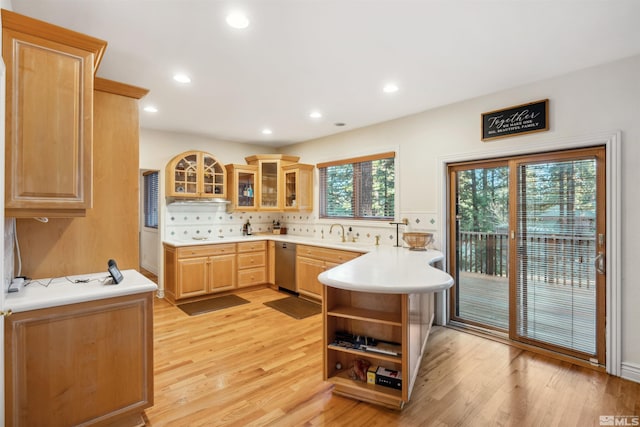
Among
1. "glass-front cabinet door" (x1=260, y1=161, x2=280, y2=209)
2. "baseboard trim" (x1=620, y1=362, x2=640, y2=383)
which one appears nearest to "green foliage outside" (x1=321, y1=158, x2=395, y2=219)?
"glass-front cabinet door" (x1=260, y1=161, x2=280, y2=209)

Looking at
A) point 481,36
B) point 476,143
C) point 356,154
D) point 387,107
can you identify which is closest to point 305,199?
point 356,154

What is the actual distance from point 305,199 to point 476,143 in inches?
109

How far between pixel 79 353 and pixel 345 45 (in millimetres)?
2590

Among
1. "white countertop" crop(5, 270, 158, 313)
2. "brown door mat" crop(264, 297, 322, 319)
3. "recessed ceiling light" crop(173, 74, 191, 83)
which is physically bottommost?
"brown door mat" crop(264, 297, 322, 319)

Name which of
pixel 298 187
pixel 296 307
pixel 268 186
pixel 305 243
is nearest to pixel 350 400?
pixel 296 307

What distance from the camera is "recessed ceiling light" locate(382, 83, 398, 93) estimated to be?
2914mm

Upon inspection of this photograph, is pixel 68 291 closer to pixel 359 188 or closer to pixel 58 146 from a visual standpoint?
pixel 58 146

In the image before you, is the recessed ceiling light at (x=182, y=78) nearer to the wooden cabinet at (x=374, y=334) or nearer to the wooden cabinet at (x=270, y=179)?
the wooden cabinet at (x=374, y=334)

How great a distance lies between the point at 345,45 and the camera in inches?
87.0

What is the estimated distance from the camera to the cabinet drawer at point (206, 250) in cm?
425

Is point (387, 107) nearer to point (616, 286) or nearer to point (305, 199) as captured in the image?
point (305, 199)

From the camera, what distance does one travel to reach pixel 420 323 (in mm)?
2467

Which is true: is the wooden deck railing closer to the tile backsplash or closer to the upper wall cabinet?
the tile backsplash

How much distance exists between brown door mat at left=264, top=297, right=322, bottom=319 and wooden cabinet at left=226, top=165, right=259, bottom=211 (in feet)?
5.61
